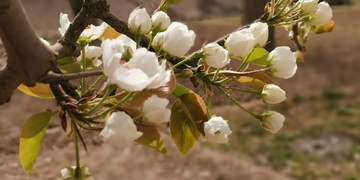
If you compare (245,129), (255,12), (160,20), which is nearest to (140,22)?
(160,20)

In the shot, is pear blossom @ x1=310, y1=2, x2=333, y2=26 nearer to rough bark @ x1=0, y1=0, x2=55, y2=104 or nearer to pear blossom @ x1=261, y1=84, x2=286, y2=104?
pear blossom @ x1=261, y1=84, x2=286, y2=104

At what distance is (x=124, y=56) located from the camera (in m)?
0.12

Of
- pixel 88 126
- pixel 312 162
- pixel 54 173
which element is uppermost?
pixel 88 126

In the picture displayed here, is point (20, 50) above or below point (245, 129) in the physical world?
above

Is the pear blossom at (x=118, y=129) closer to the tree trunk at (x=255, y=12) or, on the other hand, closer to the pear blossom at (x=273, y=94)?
the pear blossom at (x=273, y=94)

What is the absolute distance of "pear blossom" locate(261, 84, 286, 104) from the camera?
17cm

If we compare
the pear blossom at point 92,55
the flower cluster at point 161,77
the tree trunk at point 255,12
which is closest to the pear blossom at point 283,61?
the flower cluster at point 161,77

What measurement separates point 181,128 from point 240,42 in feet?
0.23

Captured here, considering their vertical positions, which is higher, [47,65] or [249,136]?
[47,65]

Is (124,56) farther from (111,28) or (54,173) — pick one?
(54,173)

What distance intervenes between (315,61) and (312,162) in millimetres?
393

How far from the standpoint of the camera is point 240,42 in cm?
15

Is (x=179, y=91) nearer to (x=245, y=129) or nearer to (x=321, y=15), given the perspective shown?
(x=321, y=15)

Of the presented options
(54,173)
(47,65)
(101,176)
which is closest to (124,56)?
(47,65)
